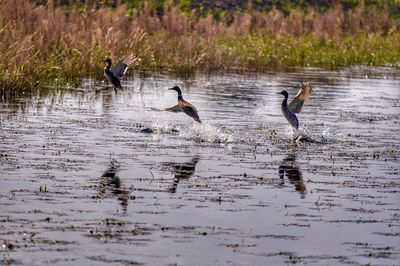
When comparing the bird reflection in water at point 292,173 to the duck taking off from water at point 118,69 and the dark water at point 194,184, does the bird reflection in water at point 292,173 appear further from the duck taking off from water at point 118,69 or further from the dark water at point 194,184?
the duck taking off from water at point 118,69

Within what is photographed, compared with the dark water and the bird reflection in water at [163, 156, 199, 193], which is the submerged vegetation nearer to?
the dark water

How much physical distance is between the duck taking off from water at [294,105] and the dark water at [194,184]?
1.48 ft

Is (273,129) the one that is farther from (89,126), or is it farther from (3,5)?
(3,5)

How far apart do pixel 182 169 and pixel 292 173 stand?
1538 millimetres

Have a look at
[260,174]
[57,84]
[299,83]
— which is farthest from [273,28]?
[260,174]

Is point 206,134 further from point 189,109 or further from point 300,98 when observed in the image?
point 300,98

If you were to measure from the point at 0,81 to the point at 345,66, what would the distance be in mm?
20021

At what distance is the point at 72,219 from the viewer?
37.7 feet

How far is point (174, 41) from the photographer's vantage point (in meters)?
35.5

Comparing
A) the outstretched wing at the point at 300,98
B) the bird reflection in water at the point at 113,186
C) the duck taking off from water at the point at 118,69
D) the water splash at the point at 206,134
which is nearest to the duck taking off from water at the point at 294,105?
the outstretched wing at the point at 300,98

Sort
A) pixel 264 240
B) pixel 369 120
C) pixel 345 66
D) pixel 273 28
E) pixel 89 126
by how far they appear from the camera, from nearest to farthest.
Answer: pixel 264 240
pixel 89 126
pixel 369 120
pixel 345 66
pixel 273 28

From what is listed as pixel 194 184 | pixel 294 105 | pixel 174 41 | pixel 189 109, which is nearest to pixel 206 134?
pixel 189 109

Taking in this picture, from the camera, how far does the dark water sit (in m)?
10.4

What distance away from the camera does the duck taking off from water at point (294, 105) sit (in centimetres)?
2020
